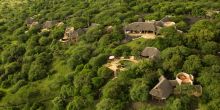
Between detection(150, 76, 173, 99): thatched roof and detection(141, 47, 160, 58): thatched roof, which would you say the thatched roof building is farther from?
detection(150, 76, 173, 99): thatched roof

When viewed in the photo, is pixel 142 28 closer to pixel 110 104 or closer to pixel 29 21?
pixel 110 104

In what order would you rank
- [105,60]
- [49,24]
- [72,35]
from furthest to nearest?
1. [49,24]
2. [72,35]
3. [105,60]

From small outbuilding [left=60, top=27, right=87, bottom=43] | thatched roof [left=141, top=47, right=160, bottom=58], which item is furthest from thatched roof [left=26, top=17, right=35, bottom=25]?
thatched roof [left=141, top=47, right=160, bottom=58]

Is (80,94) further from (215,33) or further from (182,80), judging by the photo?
(215,33)

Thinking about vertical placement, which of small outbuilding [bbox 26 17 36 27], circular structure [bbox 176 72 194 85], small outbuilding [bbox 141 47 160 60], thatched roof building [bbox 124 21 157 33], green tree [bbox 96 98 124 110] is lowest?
green tree [bbox 96 98 124 110]

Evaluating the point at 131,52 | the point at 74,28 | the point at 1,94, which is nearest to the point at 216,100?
the point at 131,52

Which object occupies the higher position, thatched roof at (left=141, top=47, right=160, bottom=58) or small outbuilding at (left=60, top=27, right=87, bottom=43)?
thatched roof at (left=141, top=47, right=160, bottom=58)

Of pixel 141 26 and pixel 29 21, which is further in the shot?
pixel 29 21

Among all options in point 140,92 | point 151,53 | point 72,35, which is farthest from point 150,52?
point 72,35
